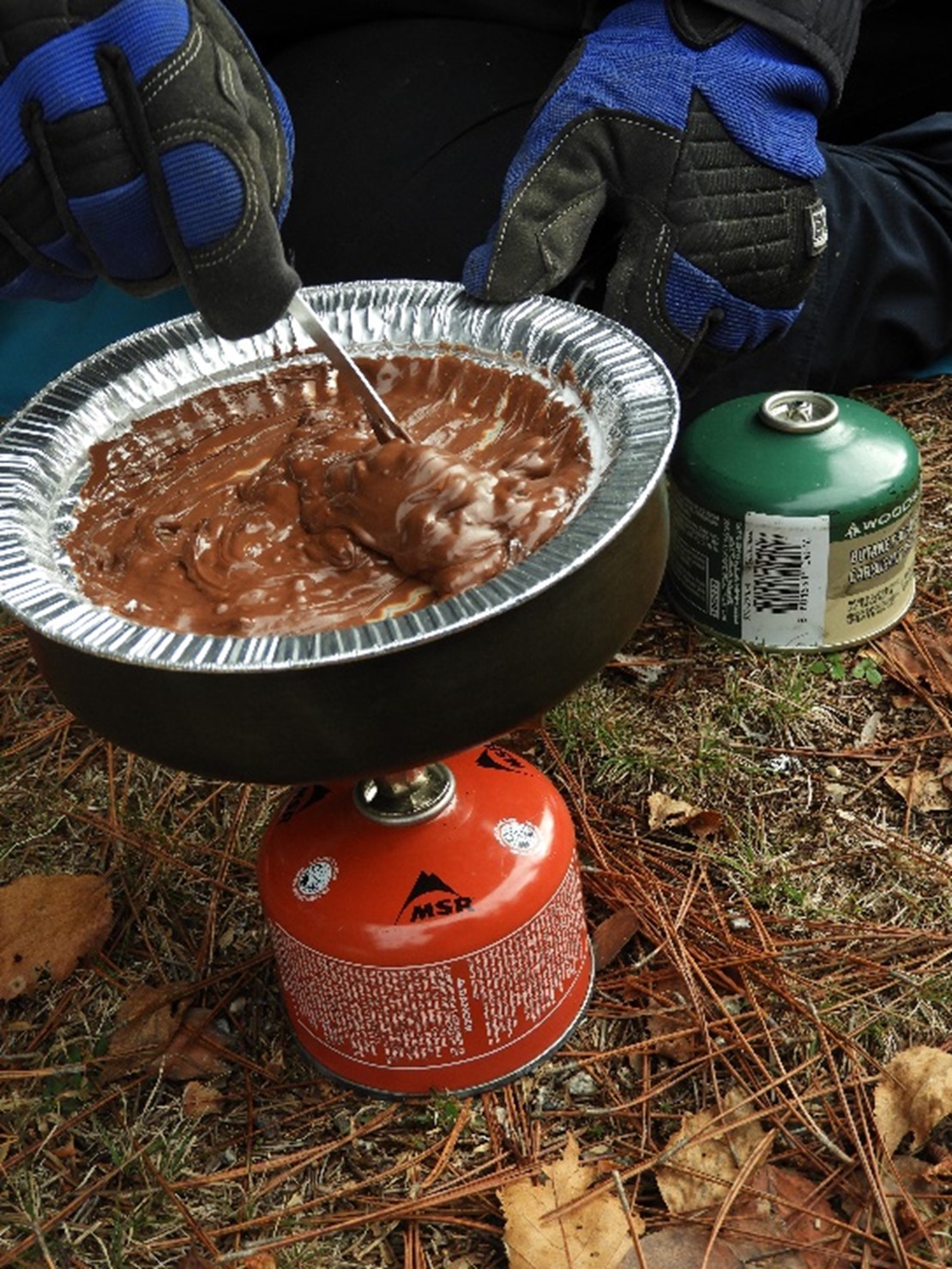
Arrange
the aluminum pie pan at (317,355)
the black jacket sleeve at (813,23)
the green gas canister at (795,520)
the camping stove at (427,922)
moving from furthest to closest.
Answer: the green gas canister at (795,520), the black jacket sleeve at (813,23), the camping stove at (427,922), the aluminum pie pan at (317,355)

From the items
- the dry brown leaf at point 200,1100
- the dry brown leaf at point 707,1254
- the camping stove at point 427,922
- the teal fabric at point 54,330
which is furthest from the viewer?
the teal fabric at point 54,330

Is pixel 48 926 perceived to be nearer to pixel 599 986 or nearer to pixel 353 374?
pixel 599 986

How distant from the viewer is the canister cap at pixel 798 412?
2559 millimetres

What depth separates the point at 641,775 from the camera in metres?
2.40

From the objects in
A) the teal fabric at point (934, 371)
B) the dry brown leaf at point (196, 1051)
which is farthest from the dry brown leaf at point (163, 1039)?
the teal fabric at point (934, 371)

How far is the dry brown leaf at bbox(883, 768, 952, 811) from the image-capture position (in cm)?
231

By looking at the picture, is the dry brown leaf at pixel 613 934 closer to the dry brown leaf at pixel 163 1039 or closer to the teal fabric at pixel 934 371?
the dry brown leaf at pixel 163 1039

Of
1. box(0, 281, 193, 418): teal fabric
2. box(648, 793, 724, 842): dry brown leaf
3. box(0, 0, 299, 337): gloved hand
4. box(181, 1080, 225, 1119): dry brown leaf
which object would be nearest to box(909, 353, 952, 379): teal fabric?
box(648, 793, 724, 842): dry brown leaf

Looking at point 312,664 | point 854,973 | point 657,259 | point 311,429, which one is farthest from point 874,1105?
point 657,259

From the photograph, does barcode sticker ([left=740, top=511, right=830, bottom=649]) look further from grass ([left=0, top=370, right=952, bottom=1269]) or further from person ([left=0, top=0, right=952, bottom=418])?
person ([left=0, top=0, right=952, bottom=418])

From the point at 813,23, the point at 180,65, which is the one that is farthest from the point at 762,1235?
the point at 813,23

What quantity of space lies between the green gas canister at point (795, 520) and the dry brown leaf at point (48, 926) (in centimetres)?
128

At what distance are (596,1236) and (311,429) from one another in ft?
3.68

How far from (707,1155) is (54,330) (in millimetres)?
2543
